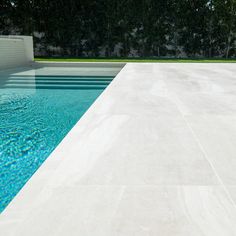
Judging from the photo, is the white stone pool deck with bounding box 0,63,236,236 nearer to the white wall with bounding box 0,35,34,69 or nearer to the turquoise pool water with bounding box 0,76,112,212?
the turquoise pool water with bounding box 0,76,112,212

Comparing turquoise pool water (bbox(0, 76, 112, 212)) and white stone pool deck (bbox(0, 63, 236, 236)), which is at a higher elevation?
white stone pool deck (bbox(0, 63, 236, 236))

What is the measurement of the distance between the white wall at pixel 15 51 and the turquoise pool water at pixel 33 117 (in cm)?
230

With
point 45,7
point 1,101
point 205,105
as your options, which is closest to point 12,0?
point 45,7

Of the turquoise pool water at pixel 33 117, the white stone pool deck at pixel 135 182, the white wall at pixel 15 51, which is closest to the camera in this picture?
the white stone pool deck at pixel 135 182

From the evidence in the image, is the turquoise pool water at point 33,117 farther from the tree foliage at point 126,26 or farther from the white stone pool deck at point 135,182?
the tree foliage at point 126,26

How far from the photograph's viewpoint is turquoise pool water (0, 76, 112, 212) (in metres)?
3.14

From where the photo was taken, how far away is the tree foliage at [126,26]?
Answer: 1984 centimetres

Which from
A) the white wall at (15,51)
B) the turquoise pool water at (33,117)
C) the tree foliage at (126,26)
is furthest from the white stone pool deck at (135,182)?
the tree foliage at (126,26)

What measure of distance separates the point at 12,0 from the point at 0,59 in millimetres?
10237

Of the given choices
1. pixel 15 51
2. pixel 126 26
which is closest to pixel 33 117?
pixel 15 51

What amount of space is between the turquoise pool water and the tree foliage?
11.1m

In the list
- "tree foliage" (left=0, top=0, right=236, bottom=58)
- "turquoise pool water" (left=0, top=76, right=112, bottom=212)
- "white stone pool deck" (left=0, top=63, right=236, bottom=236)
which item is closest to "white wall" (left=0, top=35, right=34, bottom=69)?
"turquoise pool water" (left=0, top=76, right=112, bottom=212)

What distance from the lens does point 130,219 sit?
151cm

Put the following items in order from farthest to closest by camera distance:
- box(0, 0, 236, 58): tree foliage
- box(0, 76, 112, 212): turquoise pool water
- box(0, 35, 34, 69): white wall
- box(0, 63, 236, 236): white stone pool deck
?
box(0, 0, 236, 58): tree foliage → box(0, 35, 34, 69): white wall → box(0, 76, 112, 212): turquoise pool water → box(0, 63, 236, 236): white stone pool deck
